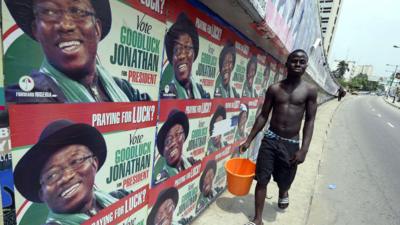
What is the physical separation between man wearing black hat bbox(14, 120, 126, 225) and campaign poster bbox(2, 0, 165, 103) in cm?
19

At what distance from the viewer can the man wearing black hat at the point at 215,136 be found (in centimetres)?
337

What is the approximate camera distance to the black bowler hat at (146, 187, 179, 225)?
7.81 feet

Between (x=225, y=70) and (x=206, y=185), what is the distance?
1.41 m

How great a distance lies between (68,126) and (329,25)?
346 ft

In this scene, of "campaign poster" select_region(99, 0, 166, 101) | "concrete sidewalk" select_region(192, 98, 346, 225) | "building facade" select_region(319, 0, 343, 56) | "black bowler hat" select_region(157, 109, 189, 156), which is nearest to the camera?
"campaign poster" select_region(99, 0, 166, 101)

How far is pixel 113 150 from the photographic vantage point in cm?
179

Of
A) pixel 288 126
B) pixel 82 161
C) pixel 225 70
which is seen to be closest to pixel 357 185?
pixel 288 126

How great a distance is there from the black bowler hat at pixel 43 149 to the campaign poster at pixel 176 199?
99cm

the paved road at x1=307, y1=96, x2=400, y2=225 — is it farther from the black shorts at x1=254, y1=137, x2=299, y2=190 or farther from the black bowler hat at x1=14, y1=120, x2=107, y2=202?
the black bowler hat at x1=14, y1=120, x2=107, y2=202

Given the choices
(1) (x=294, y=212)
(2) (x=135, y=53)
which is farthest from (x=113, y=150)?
(1) (x=294, y=212)

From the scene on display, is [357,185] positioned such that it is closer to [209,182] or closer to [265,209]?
[265,209]

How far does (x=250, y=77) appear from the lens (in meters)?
4.51

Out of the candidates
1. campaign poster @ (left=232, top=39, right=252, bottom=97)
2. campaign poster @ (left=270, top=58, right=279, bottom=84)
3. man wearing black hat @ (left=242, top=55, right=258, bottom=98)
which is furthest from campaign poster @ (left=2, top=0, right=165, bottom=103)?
campaign poster @ (left=270, top=58, right=279, bottom=84)

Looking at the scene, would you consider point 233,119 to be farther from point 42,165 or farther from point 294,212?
point 42,165
